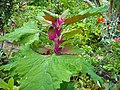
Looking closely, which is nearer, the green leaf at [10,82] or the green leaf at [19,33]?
the green leaf at [19,33]

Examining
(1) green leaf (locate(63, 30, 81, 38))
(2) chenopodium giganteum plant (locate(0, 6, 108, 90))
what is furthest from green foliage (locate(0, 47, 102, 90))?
(1) green leaf (locate(63, 30, 81, 38))

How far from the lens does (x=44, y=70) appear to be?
0.96m

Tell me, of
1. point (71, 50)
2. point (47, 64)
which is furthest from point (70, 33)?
point (47, 64)

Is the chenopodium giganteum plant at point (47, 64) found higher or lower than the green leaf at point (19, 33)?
lower

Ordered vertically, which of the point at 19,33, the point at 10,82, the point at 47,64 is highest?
the point at 19,33

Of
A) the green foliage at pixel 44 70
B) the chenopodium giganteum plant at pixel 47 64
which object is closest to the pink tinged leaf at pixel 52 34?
the chenopodium giganteum plant at pixel 47 64

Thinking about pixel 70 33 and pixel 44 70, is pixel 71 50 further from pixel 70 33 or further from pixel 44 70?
pixel 44 70

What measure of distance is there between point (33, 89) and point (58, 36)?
1.04ft

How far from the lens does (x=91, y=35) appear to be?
339 cm

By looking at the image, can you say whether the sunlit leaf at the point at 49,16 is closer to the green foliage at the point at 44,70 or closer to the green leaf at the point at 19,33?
the green leaf at the point at 19,33

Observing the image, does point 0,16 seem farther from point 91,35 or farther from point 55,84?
Answer: point 91,35

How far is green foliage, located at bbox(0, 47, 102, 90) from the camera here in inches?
36.6

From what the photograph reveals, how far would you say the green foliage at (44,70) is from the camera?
3.05 feet

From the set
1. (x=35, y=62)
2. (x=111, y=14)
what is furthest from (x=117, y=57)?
(x=35, y=62)
